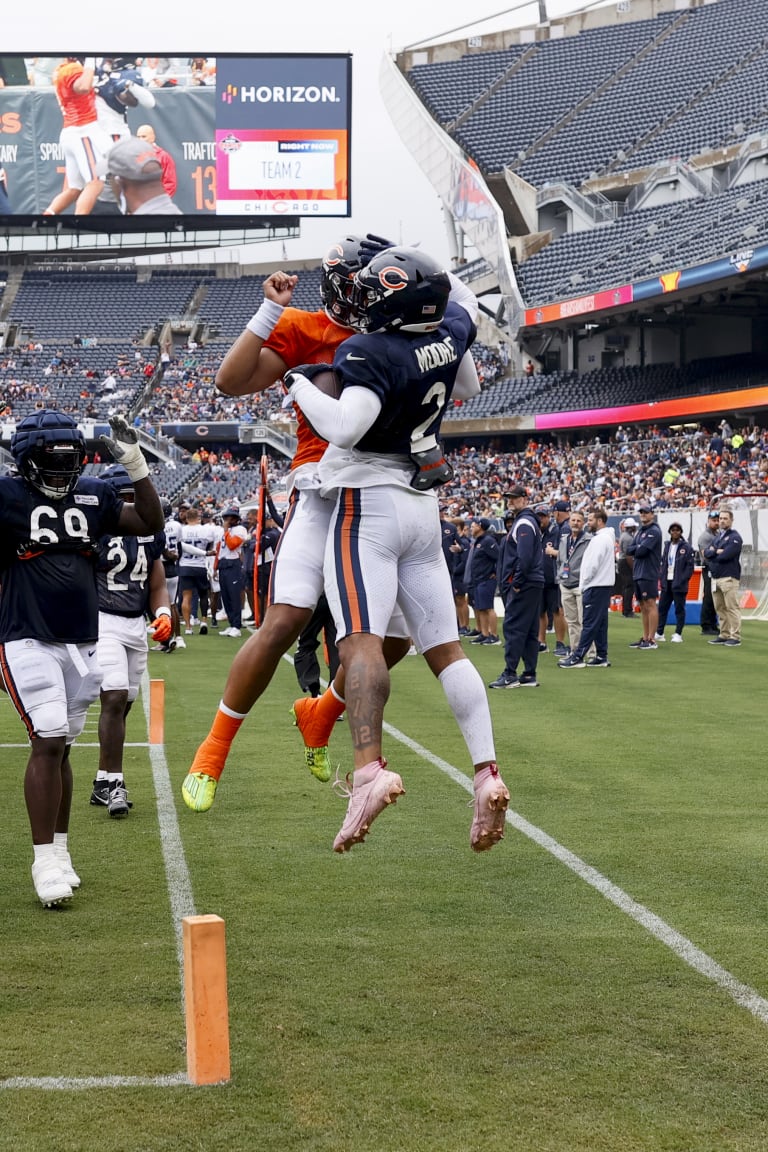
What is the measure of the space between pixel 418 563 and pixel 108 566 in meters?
3.72

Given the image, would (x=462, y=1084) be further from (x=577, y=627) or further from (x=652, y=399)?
(x=652, y=399)

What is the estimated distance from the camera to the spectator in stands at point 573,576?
57.1ft

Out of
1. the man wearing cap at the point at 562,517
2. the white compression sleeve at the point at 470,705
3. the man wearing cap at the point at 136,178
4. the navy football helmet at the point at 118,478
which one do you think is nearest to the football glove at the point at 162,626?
the navy football helmet at the point at 118,478

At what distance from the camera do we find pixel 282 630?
4879 mm

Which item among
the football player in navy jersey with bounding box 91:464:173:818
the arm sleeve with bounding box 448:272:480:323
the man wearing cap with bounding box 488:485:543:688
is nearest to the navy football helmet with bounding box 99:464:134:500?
the football player in navy jersey with bounding box 91:464:173:818

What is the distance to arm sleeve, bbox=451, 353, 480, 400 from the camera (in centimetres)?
498

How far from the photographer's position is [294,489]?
5.14m

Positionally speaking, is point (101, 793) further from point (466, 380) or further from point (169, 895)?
point (466, 380)

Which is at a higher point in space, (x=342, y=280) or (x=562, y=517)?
(x=342, y=280)

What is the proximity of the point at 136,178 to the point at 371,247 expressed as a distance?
49.9 meters

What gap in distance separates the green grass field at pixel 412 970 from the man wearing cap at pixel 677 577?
40.2 ft

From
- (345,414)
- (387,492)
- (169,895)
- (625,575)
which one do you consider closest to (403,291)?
(345,414)

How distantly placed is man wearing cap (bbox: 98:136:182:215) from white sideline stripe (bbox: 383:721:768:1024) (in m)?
48.0

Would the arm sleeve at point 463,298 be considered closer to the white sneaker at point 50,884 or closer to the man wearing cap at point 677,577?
the white sneaker at point 50,884
